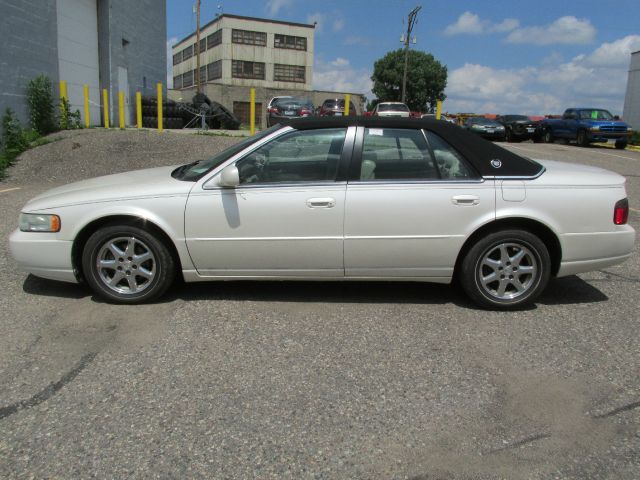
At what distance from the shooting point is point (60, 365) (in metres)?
3.37

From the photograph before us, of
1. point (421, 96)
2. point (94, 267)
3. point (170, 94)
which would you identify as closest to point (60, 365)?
point (94, 267)

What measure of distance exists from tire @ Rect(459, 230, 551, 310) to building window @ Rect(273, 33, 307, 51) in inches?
2629

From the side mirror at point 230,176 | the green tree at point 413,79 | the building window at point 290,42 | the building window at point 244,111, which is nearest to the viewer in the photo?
the side mirror at point 230,176

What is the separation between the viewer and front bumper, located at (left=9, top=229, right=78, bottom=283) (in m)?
4.30

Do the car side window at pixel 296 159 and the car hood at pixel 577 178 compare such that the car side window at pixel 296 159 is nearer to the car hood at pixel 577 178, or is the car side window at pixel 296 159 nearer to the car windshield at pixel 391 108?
the car hood at pixel 577 178

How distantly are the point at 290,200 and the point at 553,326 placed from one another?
2.22 m

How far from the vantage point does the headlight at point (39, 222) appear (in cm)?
429

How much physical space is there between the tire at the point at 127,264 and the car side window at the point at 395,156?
1726mm

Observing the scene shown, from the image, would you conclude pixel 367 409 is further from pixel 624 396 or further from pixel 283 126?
pixel 283 126

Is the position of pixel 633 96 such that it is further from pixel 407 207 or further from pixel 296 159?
pixel 296 159

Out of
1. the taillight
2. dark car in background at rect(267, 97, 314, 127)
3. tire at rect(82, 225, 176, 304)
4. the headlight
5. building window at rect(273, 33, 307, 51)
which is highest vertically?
building window at rect(273, 33, 307, 51)

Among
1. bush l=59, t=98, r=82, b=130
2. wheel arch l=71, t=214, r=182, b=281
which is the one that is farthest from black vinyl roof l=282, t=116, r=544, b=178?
bush l=59, t=98, r=82, b=130

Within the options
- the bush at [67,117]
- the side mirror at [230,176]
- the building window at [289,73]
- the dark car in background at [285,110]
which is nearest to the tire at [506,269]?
the side mirror at [230,176]

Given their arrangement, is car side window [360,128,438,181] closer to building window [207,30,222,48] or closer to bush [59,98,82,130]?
bush [59,98,82,130]
